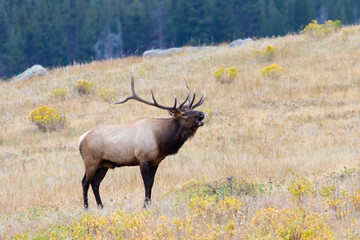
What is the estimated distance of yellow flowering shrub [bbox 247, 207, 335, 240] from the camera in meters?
5.95

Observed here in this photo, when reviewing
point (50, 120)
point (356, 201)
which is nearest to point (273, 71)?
point (50, 120)

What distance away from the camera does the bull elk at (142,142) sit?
8328mm

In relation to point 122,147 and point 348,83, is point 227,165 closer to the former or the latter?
point 122,147

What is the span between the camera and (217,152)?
12.3 metres

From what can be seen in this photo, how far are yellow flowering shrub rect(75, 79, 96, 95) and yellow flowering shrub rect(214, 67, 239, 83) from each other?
4279 mm

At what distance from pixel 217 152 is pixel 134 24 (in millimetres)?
54470

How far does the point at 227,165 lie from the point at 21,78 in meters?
16.2

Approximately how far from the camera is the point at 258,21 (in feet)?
207

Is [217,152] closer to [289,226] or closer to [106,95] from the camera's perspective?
[289,226]

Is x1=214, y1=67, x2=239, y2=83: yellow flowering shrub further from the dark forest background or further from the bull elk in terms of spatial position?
the dark forest background

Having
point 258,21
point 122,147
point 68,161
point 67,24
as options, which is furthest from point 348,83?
point 67,24

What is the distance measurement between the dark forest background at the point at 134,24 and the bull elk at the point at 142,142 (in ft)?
167

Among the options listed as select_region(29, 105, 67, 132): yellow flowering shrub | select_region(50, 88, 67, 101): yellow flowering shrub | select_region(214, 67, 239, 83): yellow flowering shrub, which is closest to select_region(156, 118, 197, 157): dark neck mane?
select_region(29, 105, 67, 132): yellow flowering shrub

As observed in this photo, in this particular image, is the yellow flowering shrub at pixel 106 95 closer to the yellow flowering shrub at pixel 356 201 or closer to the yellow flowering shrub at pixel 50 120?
the yellow flowering shrub at pixel 50 120
